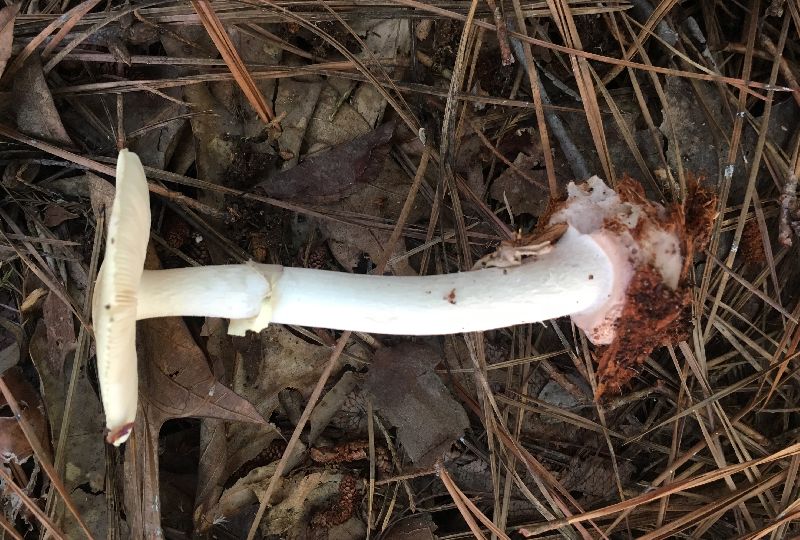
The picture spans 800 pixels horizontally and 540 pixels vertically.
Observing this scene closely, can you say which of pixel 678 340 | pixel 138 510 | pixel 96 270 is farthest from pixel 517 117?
pixel 138 510

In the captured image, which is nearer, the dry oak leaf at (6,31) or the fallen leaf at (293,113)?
the dry oak leaf at (6,31)

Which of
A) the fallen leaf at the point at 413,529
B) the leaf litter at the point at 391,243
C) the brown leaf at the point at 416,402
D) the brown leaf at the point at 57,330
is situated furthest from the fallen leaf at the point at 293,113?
the fallen leaf at the point at 413,529

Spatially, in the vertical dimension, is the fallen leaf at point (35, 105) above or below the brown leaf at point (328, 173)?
above

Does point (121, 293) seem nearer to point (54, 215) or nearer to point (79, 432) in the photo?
point (54, 215)

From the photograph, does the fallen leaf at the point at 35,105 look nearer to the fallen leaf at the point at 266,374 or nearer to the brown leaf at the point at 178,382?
the brown leaf at the point at 178,382

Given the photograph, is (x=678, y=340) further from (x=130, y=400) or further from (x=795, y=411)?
(x=130, y=400)

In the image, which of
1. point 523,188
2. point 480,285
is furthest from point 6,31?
point 523,188

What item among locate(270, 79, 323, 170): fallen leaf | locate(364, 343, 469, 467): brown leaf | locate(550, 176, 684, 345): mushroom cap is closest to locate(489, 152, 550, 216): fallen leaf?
locate(550, 176, 684, 345): mushroom cap
